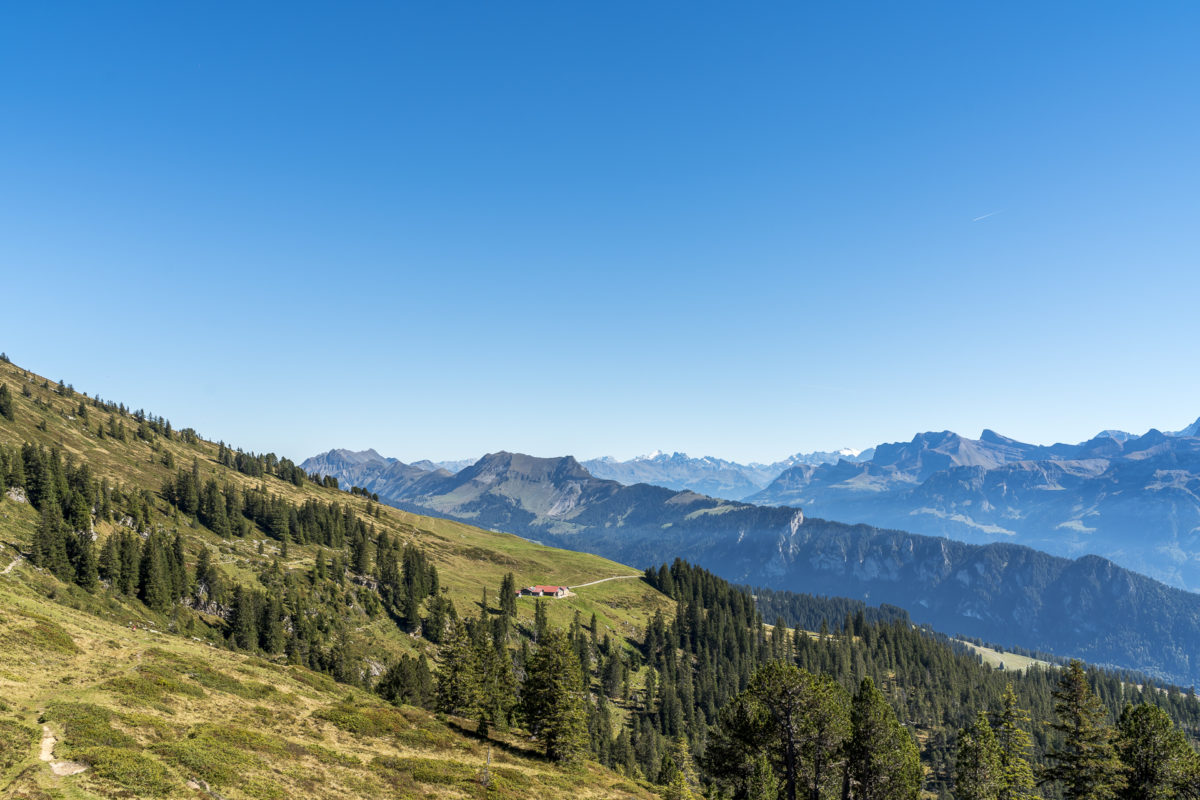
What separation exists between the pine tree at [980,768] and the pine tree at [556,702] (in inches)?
1486

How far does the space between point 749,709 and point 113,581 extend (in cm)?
10623

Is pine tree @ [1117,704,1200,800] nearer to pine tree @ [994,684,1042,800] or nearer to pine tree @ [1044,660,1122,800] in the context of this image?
pine tree @ [1044,660,1122,800]

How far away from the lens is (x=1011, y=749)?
55844 millimetres

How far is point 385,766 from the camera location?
45438mm

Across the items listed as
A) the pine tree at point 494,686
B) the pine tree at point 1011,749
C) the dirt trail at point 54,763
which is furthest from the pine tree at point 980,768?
the dirt trail at point 54,763

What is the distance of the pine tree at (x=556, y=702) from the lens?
6481 cm

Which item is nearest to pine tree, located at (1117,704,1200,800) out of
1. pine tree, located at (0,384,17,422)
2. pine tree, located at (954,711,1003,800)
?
pine tree, located at (954,711,1003,800)

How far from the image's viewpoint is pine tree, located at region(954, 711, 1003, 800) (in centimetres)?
5209

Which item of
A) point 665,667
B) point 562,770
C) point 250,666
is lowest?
point 665,667

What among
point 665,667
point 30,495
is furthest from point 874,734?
point 30,495

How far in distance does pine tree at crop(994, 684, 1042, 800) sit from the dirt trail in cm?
6949

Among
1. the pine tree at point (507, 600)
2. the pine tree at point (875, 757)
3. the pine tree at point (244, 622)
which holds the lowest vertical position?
the pine tree at point (507, 600)

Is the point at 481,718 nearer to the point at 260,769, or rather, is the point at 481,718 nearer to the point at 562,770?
the point at 562,770

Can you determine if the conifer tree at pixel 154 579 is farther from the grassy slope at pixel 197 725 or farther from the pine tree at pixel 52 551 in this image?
the grassy slope at pixel 197 725
